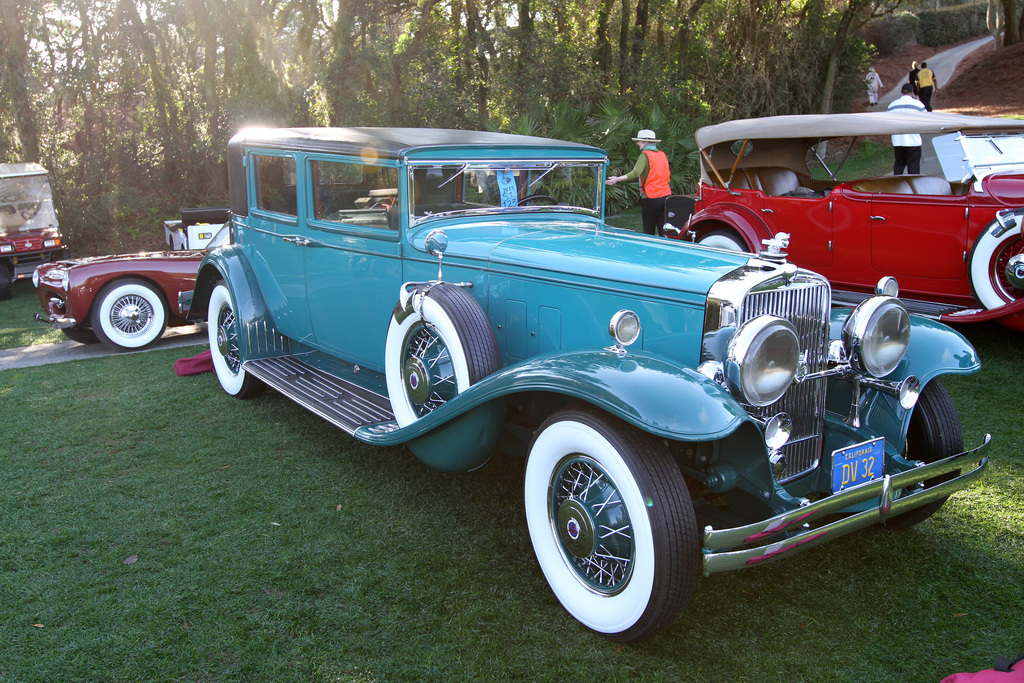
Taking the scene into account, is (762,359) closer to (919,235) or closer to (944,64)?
(919,235)

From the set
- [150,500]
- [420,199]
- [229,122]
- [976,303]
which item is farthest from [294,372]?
[229,122]

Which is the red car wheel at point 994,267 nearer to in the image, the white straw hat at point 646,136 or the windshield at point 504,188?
the windshield at point 504,188

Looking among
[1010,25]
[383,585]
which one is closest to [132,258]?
[383,585]

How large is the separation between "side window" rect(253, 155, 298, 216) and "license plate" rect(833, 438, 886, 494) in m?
3.43

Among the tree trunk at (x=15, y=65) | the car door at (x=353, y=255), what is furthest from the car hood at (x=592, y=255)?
the tree trunk at (x=15, y=65)

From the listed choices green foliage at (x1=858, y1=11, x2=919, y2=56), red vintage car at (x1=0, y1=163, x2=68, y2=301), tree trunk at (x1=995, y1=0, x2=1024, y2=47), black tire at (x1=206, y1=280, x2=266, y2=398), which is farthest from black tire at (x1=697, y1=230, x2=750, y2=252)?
green foliage at (x1=858, y1=11, x2=919, y2=56)

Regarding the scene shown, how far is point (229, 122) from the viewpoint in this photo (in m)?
14.9

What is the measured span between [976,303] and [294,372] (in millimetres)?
5021

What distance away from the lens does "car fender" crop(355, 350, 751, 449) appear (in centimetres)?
238

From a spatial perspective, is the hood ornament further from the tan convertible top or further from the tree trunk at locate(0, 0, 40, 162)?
the tree trunk at locate(0, 0, 40, 162)

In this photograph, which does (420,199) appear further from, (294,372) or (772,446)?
(772,446)

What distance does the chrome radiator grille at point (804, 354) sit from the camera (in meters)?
2.90

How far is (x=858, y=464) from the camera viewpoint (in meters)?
2.78

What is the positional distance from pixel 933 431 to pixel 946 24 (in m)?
35.2
